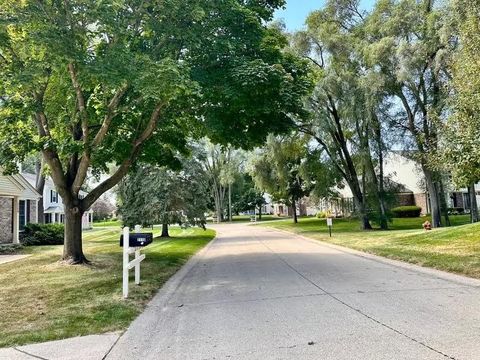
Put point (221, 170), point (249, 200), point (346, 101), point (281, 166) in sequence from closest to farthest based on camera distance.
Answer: point (346, 101) < point (281, 166) < point (221, 170) < point (249, 200)

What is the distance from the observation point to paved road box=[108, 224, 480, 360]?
478 cm

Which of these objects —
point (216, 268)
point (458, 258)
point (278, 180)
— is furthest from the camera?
point (278, 180)

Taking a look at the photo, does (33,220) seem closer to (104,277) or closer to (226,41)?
(104,277)

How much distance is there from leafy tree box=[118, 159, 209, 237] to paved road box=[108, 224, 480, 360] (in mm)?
16494

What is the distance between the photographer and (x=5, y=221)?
2069 centimetres

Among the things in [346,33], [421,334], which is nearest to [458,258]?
[421,334]

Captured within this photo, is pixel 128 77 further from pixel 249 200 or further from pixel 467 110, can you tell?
pixel 249 200

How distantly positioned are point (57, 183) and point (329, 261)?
28.0 ft

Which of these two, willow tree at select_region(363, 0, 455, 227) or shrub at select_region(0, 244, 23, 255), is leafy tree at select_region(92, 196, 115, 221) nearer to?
shrub at select_region(0, 244, 23, 255)

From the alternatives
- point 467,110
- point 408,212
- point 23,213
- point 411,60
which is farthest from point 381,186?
point 23,213

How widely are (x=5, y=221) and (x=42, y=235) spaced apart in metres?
2.89

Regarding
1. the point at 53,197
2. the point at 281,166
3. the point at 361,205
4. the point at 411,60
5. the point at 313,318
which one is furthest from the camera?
the point at 53,197

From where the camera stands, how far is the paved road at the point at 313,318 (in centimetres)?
478

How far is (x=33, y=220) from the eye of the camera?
27.8 meters
